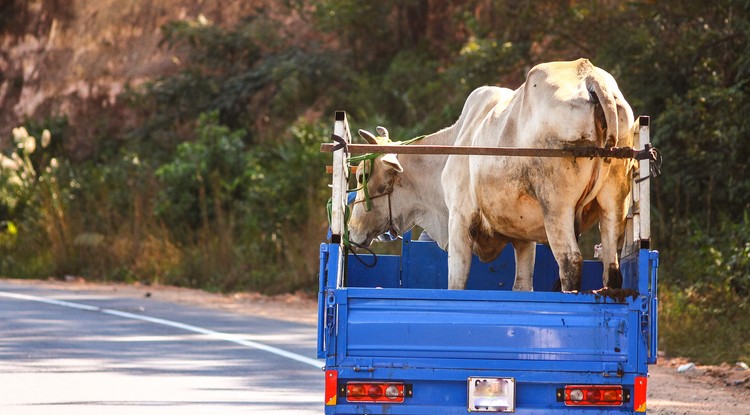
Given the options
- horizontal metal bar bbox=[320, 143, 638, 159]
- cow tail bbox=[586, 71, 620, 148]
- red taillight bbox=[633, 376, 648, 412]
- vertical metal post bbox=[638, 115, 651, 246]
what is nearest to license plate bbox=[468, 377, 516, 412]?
red taillight bbox=[633, 376, 648, 412]

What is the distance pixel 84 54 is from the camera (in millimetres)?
33500

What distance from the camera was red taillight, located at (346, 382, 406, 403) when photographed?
6695mm

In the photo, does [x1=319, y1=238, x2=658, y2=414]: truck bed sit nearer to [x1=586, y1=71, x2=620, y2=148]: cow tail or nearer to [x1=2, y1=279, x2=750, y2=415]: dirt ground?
[x1=586, y1=71, x2=620, y2=148]: cow tail

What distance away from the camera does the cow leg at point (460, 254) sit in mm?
7883

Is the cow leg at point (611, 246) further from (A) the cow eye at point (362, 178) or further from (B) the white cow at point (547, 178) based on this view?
(A) the cow eye at point (362, 178)

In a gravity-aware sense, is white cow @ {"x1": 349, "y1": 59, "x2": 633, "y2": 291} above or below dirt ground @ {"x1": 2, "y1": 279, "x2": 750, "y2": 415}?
above

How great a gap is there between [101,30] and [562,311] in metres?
28.8

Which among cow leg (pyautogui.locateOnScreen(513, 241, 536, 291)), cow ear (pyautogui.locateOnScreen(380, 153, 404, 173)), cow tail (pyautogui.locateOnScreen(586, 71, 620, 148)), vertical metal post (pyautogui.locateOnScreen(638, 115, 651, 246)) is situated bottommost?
cow leg (pyautogui.locateOnScreen(513, 241, 536, 291))

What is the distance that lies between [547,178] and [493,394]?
1.32m

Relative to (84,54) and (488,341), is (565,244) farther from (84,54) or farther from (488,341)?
(84,54)

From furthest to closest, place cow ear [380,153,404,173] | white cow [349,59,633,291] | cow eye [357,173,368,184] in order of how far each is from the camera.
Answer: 1. cow eye [357,173,368,184]
2. cow ear [380,153,404,173]
3. white cow [349,59,633,291]

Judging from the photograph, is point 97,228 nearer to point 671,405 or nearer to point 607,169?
point 671,405

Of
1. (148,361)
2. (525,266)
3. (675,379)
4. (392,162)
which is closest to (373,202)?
(392,162)

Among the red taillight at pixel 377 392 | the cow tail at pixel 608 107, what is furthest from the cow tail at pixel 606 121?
the red taillight at pixel 377 392
